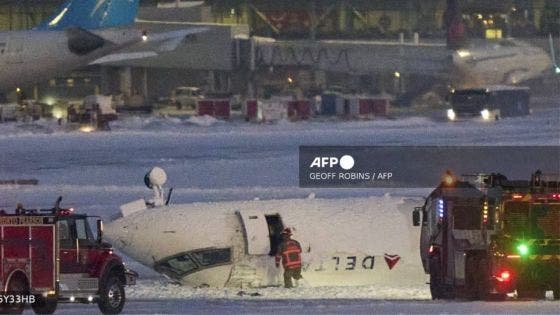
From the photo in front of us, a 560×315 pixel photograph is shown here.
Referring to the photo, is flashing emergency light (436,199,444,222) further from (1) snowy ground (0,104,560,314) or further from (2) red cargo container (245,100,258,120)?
→ (2) red cargo container (245,100,258,120)

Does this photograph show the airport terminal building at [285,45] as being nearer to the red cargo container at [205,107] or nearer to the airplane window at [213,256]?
the red cargo container at [205,107]

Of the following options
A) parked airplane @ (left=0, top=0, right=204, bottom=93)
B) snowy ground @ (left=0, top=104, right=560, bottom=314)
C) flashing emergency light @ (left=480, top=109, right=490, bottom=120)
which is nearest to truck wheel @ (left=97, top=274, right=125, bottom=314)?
snowy ground @ (left=0, top=104, right=560, bottom=314)

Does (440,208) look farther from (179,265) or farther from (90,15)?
(90,15)

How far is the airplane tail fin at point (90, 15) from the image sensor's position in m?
62.9

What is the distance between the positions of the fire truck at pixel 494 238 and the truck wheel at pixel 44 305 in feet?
18.9

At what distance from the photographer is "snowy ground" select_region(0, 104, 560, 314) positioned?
19.8 metres

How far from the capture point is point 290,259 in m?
24.0

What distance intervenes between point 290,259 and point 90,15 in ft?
137

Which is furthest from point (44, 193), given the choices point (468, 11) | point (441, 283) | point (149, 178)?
point (468, 11)

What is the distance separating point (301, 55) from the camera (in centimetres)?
8631

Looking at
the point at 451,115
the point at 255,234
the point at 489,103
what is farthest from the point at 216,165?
the point at 489,103

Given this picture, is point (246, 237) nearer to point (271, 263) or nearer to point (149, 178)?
point (271, 263)

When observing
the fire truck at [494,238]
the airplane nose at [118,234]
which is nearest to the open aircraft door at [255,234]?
the airplane nose at [118,234]

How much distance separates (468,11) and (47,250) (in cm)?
8125
